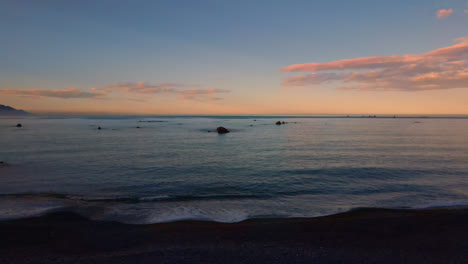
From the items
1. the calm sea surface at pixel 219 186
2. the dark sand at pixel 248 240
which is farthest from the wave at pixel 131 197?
the dark sand at pixel 248 240

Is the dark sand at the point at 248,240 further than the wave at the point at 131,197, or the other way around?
the wave at the point at 131,197

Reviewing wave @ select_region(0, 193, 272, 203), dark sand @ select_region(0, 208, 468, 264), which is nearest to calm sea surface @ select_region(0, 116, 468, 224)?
wave @ select_region(0, 193, 272, 203)

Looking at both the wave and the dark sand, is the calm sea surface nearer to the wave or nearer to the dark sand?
the wave

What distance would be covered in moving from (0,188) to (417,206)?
25.8 meters

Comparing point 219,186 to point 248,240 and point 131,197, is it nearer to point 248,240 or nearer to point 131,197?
point 131,197

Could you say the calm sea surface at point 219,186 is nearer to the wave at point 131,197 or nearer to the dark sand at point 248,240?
the wave at point 131,197

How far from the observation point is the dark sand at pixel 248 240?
749 cm

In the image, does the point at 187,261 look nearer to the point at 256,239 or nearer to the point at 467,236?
the point at 256,239

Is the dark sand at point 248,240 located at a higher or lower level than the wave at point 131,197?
higher

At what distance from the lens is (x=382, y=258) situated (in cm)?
750

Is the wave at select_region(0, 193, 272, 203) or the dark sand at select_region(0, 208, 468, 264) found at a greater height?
the dark sand at select_region(0, 208, 468, 264)

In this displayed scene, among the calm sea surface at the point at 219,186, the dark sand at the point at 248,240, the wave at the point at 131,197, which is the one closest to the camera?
the dark sand at the point at 248,240

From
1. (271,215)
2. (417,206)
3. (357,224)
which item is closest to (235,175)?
(271,215)

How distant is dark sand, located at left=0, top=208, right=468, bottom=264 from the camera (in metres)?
7.49
